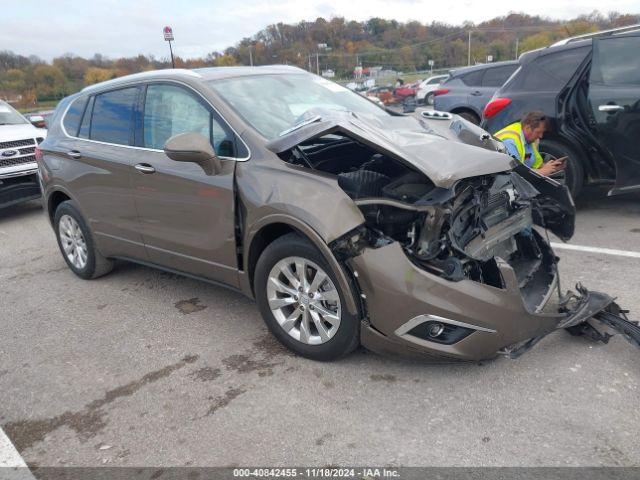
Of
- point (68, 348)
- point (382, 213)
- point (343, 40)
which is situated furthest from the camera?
point (343, 40)

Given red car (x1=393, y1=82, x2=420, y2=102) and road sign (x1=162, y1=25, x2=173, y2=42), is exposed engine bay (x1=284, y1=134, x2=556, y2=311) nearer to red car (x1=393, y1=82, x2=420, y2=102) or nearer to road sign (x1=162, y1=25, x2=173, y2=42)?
road sign (x1=162, y1=25, x2=173, y2=42)

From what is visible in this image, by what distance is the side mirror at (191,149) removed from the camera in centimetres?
322

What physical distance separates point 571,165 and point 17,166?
7579 millimetres

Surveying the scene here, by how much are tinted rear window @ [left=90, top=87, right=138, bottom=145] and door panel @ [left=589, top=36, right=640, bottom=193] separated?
4.40 metres

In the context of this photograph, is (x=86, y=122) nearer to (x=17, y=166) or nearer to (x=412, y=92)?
(x=17, y=166)

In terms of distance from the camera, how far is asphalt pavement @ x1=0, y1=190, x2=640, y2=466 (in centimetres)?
249

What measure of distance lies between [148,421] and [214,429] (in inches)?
15.4

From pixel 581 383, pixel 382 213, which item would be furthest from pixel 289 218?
pixel 581 383

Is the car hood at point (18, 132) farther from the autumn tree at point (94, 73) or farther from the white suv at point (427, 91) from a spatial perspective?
the white suv at point (427, 91)

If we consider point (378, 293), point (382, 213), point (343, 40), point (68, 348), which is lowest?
point (68, 348)

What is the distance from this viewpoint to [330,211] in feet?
9.46

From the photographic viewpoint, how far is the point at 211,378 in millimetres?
3201

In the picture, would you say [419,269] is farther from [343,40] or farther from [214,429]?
[343,40]

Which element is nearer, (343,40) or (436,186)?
(436,186)
